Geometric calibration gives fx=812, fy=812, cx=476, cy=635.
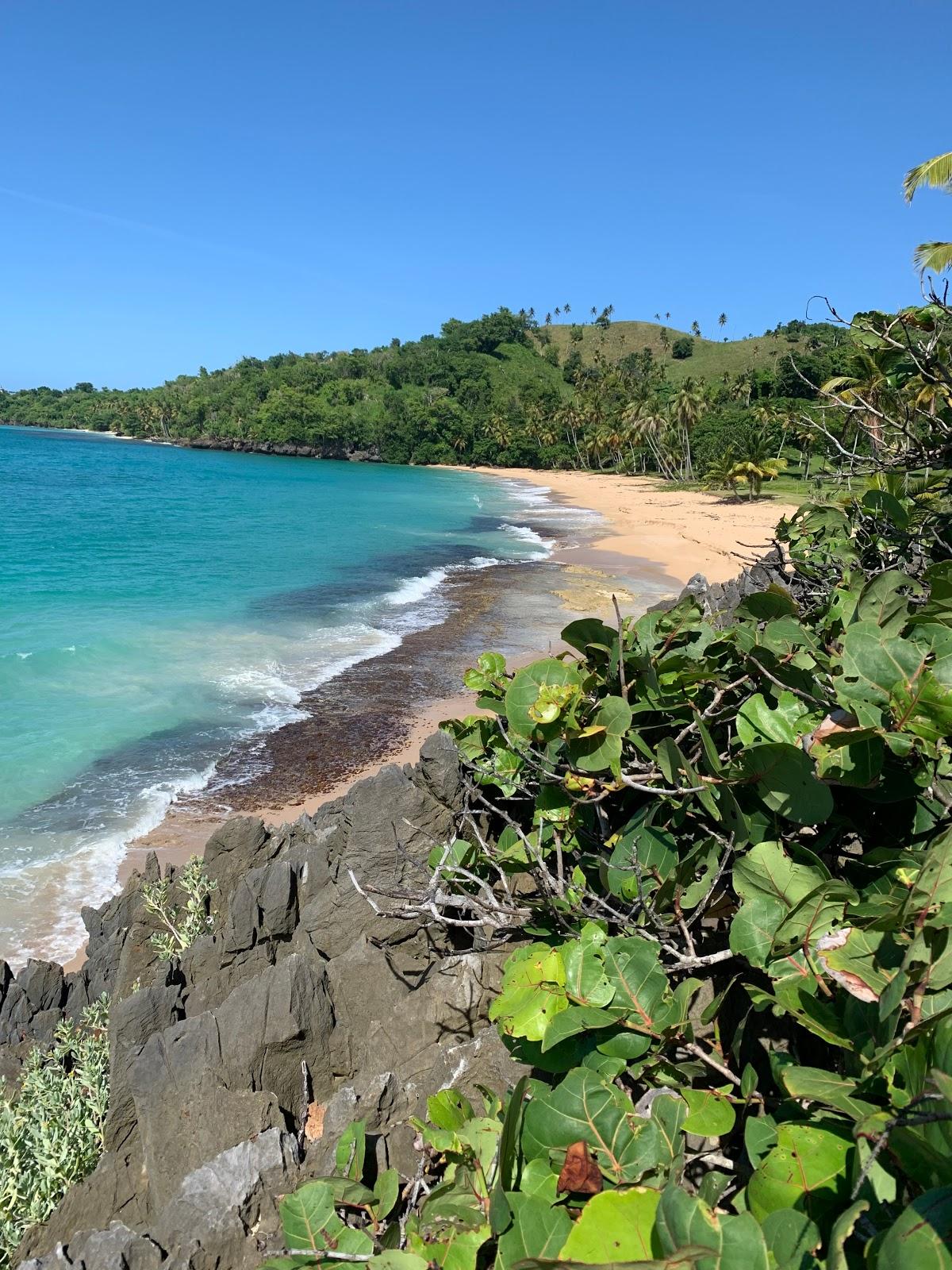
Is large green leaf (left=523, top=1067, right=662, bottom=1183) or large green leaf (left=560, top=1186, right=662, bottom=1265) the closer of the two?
large green leaf (left=560, top=1186, right=662, bottom=1265)

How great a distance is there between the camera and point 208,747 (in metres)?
15.0

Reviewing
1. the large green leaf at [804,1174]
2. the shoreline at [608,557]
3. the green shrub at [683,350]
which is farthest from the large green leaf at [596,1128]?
the green shrub at [683,350]

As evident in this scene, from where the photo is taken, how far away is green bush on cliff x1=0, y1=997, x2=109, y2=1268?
13.1ft

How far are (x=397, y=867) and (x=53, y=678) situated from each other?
1749 centimetres

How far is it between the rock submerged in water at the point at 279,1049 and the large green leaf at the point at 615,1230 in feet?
4.87

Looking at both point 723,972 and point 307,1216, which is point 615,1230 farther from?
point 723,972

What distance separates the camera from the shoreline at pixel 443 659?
1238cm

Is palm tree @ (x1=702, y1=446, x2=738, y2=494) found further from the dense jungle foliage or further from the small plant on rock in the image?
the dense jungle foliage

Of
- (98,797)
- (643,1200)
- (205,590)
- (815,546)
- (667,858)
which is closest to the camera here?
(643,1200)

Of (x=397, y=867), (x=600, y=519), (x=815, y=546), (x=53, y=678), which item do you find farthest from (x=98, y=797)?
(x=600, y=519)

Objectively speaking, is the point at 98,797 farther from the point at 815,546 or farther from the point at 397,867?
the point at 815,546

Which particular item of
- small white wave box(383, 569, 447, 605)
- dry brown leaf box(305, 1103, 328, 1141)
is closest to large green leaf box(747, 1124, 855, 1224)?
dry brown leaf box(305, 1103, 328, 1141)

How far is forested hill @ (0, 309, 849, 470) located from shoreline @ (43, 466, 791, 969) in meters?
30.5

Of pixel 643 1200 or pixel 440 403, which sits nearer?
pixel 643 1200
